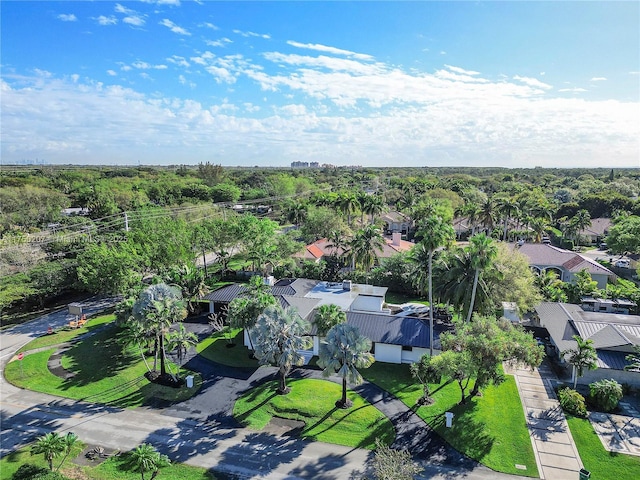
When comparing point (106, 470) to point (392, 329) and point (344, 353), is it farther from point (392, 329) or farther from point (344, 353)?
point (392, 329)

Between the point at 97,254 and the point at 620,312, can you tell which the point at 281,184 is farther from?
the point at 620,312

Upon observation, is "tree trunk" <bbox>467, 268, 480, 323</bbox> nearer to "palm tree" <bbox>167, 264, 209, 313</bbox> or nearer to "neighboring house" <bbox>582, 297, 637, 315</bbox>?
"neighboring house" <bbox>582, 297, 637, 315</bbox>

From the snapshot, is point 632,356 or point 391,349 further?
point 391,349

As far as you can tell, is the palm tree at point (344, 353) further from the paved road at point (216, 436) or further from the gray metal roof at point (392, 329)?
the gray metal roof at point (392, 329)

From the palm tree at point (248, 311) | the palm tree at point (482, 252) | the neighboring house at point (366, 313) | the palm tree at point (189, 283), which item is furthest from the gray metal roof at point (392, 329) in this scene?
the palm tree at point (189, 283)

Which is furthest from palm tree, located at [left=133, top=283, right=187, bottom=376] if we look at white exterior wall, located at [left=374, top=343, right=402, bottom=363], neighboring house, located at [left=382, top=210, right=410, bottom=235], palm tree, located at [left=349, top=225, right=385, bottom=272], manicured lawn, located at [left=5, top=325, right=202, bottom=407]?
neighboring house, located at [left=382, top=210, right=410, bottom=235]

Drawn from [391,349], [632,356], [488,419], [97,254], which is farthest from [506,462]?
[97,254]
